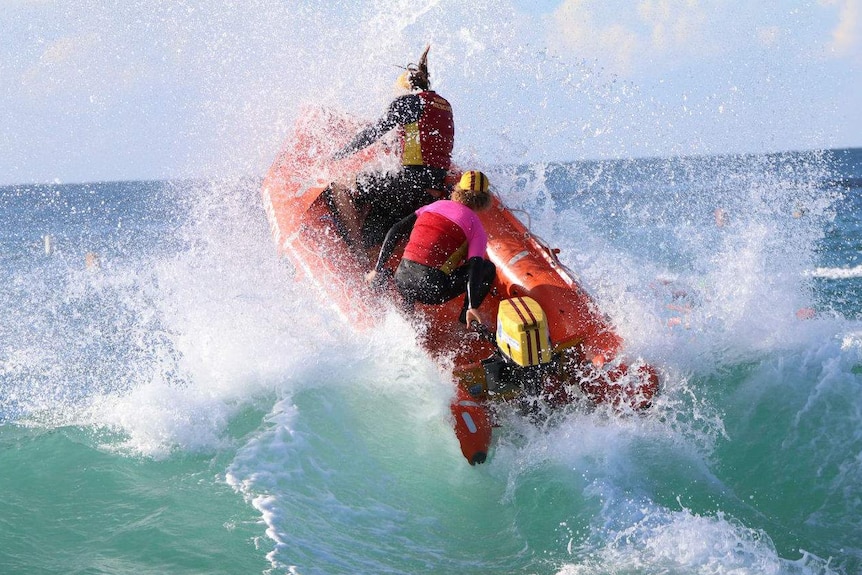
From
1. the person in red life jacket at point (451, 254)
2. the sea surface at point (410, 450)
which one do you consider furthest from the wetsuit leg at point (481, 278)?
the sea surface at point (410, 450)

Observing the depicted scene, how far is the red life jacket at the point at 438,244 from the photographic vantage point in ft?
14.7

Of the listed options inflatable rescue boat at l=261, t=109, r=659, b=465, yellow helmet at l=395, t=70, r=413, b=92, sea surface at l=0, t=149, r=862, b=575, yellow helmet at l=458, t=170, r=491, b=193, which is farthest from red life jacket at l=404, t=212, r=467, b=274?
yellow helmet at l=395, t=70, r=413, b=92

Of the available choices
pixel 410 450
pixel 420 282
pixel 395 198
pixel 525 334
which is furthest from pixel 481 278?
pixel 395 198

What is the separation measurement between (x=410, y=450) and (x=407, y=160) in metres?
2.20

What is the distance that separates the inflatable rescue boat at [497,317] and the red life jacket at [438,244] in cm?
44

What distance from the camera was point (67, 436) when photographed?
4.59 meters

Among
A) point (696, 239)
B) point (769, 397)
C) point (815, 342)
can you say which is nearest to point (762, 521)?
point (769, 397)

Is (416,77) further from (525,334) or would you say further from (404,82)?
(525,334)

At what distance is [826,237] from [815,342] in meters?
13.3

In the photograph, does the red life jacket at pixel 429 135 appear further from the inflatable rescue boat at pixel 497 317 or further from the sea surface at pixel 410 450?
the sea surface at pixel 410 450

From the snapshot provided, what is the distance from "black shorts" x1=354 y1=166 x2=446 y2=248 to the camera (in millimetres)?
5738

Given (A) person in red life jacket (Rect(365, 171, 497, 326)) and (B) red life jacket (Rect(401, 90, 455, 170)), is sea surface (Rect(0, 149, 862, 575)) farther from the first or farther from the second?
(B) red life jacket (Rect(401, 90, 455, 170))

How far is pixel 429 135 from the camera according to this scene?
5672mm

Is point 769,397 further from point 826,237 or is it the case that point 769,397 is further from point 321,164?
point 826,237
